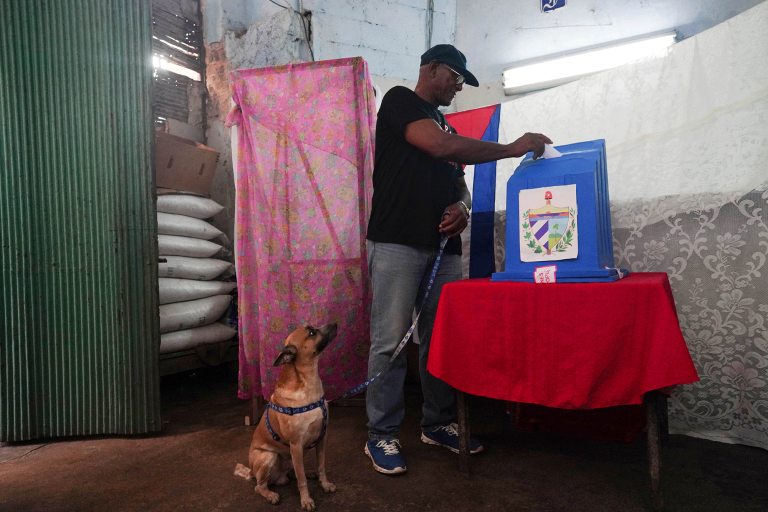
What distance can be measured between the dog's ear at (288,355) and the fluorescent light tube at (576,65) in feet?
12.9

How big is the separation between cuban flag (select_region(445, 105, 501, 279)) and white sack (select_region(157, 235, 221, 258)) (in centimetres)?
192

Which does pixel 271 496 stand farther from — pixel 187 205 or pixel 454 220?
pixel 187 205

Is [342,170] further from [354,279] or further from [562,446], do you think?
[562,446]

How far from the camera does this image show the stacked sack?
2887 mm

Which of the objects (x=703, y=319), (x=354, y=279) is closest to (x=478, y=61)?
(x=354, y=279)

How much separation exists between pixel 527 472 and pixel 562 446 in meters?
0.34

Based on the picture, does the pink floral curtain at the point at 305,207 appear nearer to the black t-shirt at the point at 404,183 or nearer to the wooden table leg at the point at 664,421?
the black t-shirt at the point at 404,183

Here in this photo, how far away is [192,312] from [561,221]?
248cm

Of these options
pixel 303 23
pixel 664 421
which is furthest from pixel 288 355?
pixel 303 23

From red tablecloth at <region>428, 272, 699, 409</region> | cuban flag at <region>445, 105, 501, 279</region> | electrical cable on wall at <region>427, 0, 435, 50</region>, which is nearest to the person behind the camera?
red tablecloth at <region>428, 272, 699, 409</region>

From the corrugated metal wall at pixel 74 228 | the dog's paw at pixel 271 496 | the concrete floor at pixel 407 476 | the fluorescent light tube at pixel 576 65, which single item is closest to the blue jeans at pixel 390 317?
the concrete floor at pixel 407 476

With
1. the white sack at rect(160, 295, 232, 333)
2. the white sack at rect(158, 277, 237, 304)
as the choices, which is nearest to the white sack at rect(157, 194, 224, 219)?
the white sack at rect(158, 277, 237, 304)

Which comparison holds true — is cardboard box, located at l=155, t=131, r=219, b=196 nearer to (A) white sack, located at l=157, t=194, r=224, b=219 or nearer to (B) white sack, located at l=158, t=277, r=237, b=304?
(A) white sack, located at l=157, t=194, r=224, b=219

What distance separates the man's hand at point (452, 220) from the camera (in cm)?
184
